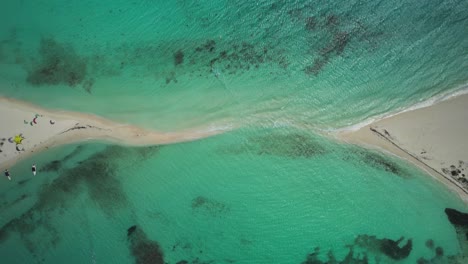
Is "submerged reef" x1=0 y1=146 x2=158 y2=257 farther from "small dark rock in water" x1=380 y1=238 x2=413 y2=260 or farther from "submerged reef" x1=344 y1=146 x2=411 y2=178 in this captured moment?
"small dark rock in water" x1=380 y1=238 x2=413 y2=260

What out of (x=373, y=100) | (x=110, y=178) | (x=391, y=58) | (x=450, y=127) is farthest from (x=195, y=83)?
(x=450, y=127)

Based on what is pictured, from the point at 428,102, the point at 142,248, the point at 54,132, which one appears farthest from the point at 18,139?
the point at 428,102

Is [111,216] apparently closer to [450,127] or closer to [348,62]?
[348,62]

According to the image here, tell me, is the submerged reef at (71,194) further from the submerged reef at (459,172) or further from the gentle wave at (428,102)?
the submerged reef at (459,172)

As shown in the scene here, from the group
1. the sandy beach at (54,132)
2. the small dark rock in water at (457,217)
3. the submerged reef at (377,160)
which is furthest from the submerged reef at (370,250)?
the sandy beach at (54,132)

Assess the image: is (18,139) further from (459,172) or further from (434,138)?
(459,172)

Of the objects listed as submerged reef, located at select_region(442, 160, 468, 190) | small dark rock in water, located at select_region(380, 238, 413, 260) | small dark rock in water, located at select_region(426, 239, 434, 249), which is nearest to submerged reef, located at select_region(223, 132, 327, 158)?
small dark rock in water, located at select_region(380, 238, 413, 260)
